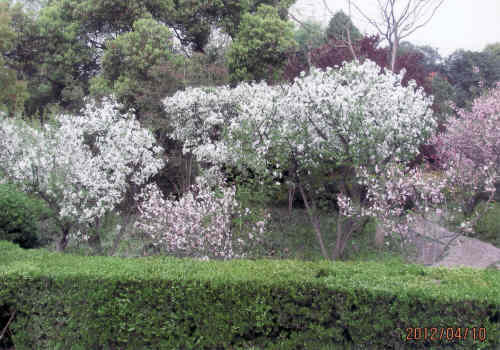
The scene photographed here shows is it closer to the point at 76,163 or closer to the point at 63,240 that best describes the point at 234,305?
the point at 76,163

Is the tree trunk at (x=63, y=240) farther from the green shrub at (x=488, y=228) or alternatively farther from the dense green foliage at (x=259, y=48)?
the green shrub at (x=488, y=228)

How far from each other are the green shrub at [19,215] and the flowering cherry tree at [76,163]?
0.72 feet

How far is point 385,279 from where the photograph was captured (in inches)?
153

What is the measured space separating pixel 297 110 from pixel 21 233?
4.59 meters

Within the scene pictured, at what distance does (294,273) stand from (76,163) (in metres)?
3.76

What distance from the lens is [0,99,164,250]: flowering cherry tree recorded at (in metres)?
5.83

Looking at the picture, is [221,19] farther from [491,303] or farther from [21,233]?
[491,303]

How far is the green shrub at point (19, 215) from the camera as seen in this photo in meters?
5.82

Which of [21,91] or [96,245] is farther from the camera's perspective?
[21,91]

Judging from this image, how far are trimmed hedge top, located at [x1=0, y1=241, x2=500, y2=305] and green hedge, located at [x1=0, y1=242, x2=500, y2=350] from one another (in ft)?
0.04

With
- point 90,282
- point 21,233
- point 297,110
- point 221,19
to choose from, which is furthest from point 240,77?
point 90,282

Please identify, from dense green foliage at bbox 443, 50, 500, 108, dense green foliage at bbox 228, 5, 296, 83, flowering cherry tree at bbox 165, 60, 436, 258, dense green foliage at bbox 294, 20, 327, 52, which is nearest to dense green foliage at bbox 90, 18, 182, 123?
dense green foliage at bbox 228, 5, 296, 83

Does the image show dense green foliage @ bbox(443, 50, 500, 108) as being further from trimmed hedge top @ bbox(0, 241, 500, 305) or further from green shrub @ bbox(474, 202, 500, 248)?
trimmed hedge top @ bbox(0, 241, 500, 305)

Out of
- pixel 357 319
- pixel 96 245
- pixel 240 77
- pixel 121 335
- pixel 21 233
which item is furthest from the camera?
pixel 240 77
